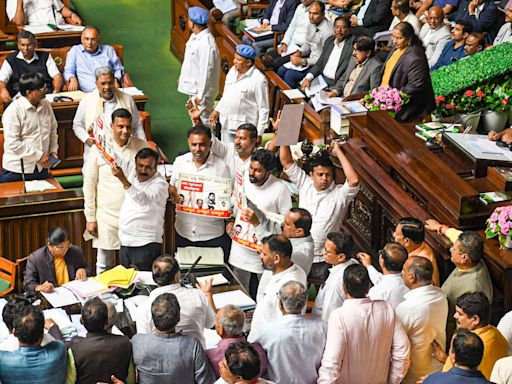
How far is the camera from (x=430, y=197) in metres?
7.34

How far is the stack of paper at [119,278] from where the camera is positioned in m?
7.07

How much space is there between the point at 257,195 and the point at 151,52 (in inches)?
220

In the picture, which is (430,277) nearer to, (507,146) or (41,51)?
(507,146)

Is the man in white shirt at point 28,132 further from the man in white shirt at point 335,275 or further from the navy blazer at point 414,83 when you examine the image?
the man in white shirt at point 335,275

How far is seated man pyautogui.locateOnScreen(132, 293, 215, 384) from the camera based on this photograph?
579 cm

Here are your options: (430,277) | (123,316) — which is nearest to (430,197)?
(430,277)

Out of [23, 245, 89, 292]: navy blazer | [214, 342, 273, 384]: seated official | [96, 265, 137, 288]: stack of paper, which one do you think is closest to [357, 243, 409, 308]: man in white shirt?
[214, 342, 273, 384]: seated official

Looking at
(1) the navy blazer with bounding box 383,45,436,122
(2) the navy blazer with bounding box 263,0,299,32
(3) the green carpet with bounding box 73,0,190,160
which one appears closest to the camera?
(1) the navy blazer with bounding box 383,45,436,122

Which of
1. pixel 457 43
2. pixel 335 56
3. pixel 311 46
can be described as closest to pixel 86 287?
pixel 335 56

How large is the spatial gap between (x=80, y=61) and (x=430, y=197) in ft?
14.4

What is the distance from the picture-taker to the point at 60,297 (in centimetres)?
695

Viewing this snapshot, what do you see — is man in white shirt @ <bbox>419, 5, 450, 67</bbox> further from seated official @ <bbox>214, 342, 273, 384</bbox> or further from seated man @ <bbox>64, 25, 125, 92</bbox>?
seated official @ <bbox>214, 342, 273, 384</bbox>

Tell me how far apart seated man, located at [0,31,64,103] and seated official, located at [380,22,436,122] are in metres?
3.53

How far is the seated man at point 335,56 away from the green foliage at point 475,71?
1.66 m
